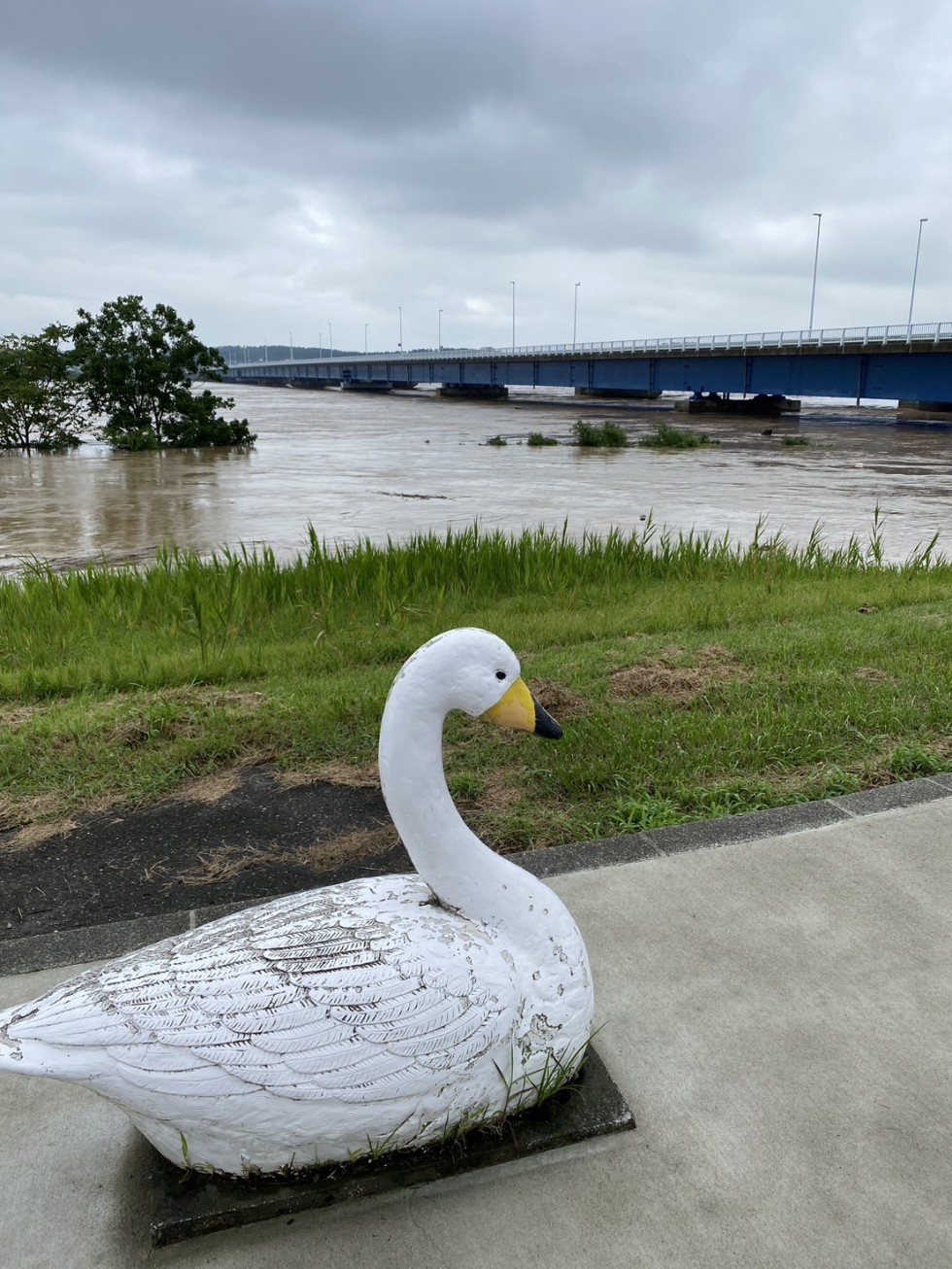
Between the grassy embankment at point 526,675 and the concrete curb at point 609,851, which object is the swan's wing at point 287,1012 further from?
the grassy embankment at point 526,675

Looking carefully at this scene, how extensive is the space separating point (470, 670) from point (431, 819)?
0.37 metres

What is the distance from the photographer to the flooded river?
45.3 feet

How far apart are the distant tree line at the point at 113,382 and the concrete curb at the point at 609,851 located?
25.2m

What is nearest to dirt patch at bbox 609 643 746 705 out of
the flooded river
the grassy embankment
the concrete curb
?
the grassy embankment

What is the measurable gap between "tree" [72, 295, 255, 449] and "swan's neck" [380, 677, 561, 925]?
2599 centimetres

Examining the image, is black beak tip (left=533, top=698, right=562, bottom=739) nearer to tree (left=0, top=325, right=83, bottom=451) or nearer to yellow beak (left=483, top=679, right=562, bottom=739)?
yellow beak (left=483, top=679, right=562, bottom=739)

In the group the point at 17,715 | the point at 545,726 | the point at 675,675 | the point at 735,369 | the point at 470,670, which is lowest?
the point at 17,715

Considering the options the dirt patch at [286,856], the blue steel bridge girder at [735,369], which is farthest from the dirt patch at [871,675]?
the blue steel bridge girder at [735,369]

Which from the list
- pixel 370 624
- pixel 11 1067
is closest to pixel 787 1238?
pixel 11 1067

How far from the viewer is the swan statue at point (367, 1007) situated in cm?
192

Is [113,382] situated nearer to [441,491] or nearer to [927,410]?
[441,491]

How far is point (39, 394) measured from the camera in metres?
25.8

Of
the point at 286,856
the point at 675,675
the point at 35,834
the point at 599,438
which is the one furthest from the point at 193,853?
the point at 599,438

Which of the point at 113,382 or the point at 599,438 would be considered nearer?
the point at 113,382
